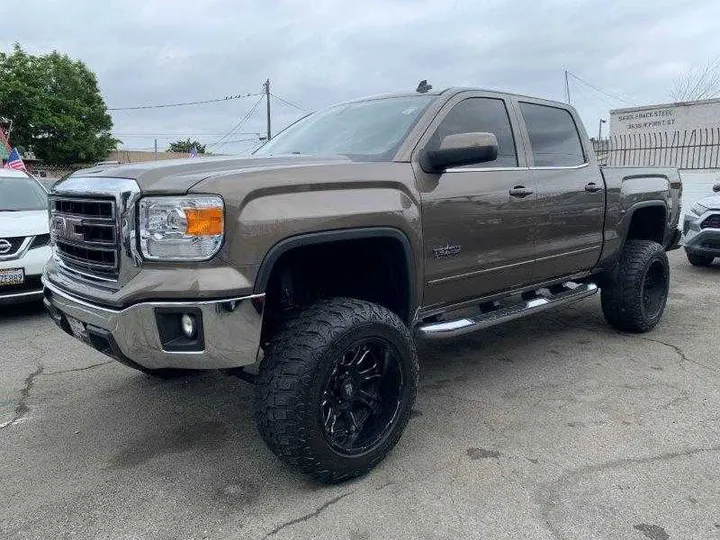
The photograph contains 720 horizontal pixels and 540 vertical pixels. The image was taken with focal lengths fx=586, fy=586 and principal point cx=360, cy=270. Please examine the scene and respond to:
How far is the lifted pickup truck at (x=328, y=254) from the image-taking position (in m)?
2.47

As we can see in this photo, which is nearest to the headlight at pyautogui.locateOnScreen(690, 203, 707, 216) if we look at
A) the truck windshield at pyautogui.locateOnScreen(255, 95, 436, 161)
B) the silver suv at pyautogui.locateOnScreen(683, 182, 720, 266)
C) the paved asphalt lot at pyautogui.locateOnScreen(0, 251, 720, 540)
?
the silver suv at pyautogui.locateOnScreen(683, 182, 720, 266)

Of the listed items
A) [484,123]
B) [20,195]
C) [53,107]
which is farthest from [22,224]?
[53,107]

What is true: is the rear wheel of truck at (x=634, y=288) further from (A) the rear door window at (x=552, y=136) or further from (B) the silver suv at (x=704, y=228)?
(B) the silver suv at (x=704, y=228)

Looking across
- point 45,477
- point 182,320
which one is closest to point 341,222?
point 182,320

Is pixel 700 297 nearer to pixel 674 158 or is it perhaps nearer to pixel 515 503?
pixel 515 503

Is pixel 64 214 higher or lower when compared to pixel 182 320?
higher

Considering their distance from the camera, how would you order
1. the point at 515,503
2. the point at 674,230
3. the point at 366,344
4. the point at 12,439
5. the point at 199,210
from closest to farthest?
the point at 199,210
the point at 515,503
the point at 366,344
the point at 12,439
the point at 674,230

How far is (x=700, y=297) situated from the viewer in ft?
22.5

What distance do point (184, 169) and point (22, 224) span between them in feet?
14.5

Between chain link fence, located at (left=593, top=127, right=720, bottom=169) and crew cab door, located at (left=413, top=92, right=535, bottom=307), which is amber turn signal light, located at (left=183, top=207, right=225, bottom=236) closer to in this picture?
crew cab door, located at (left=413, top=92, right=535, bottom=307)

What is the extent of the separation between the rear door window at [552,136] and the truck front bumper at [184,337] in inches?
100

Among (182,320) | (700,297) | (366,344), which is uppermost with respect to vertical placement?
(182,320)

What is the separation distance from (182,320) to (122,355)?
15.0 inches

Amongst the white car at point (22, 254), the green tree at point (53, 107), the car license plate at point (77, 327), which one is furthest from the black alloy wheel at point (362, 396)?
the green tree at point (53, 107)
